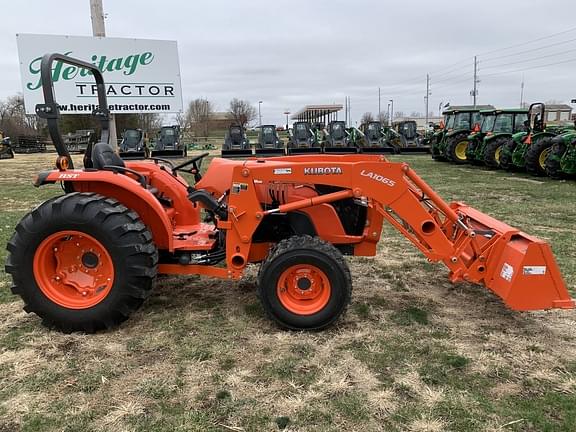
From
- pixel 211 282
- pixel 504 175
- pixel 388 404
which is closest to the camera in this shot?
pixel 388 404

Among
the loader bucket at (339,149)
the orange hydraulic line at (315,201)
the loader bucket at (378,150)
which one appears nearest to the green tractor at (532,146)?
the loader bucket at (339,149)

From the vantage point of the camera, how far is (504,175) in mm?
14039

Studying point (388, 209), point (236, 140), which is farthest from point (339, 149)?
point (388, 209)

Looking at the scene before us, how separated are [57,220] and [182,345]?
1284 millimetres

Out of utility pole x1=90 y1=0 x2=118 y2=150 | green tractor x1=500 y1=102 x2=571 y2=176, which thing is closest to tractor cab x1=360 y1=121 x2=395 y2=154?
green tractor x1=500 y1=102 x2=571 y2=176

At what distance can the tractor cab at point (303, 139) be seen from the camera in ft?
78.4

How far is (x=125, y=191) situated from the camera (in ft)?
12.6

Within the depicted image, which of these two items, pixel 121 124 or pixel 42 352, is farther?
pixel 121 124

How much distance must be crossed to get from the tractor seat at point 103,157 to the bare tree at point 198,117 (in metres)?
51.5

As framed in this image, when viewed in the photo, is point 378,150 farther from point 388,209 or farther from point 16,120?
point 16,120

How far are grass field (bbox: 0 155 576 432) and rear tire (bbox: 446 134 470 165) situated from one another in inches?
563

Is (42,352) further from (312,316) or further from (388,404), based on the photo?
(388,404)

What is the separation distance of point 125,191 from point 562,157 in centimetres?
1157

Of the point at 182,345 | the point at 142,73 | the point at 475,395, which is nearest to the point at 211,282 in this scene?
the point at 182,345
